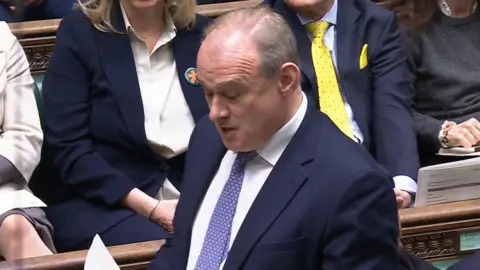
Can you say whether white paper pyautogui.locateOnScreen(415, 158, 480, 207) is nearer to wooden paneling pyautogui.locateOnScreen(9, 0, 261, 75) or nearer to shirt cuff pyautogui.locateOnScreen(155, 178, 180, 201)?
shirt cuff pyautogui.locateOnScreen(155, 178, 180, 201)

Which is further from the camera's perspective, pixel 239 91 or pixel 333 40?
pixel 333 40

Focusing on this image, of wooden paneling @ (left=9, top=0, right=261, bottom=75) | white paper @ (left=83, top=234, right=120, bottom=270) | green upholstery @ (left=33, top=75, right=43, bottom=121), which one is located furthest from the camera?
wooden paneling @ (left=9, top=0, right=261, bottom=75)

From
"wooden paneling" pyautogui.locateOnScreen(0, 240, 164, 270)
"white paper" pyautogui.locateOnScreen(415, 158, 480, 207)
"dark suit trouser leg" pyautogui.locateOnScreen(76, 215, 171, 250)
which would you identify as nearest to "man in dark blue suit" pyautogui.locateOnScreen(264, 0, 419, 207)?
"white paper" pyautogui.locateOnScreen(415, 158, 480, 207)

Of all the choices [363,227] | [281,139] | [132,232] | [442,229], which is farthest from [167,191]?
[363,227]

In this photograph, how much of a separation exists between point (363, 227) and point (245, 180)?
0.79 ft

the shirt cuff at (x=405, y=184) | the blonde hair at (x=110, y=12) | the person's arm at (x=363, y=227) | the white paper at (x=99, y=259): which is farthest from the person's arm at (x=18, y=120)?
the person's arm at (x=363, y=227)

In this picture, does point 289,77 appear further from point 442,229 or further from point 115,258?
point 442,229

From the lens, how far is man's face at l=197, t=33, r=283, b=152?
1.40 metres

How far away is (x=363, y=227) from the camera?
133 centimetres

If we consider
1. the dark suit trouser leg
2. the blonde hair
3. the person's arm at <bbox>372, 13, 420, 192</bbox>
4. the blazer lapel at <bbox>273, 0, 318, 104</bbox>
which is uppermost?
the blonde hair

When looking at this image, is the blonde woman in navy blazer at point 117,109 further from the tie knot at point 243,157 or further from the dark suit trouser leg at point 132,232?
the tie knot at point 243,157

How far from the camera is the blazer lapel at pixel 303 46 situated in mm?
2172

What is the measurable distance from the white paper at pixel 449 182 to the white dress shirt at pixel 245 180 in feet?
1.68

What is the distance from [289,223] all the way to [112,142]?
2.87ft
